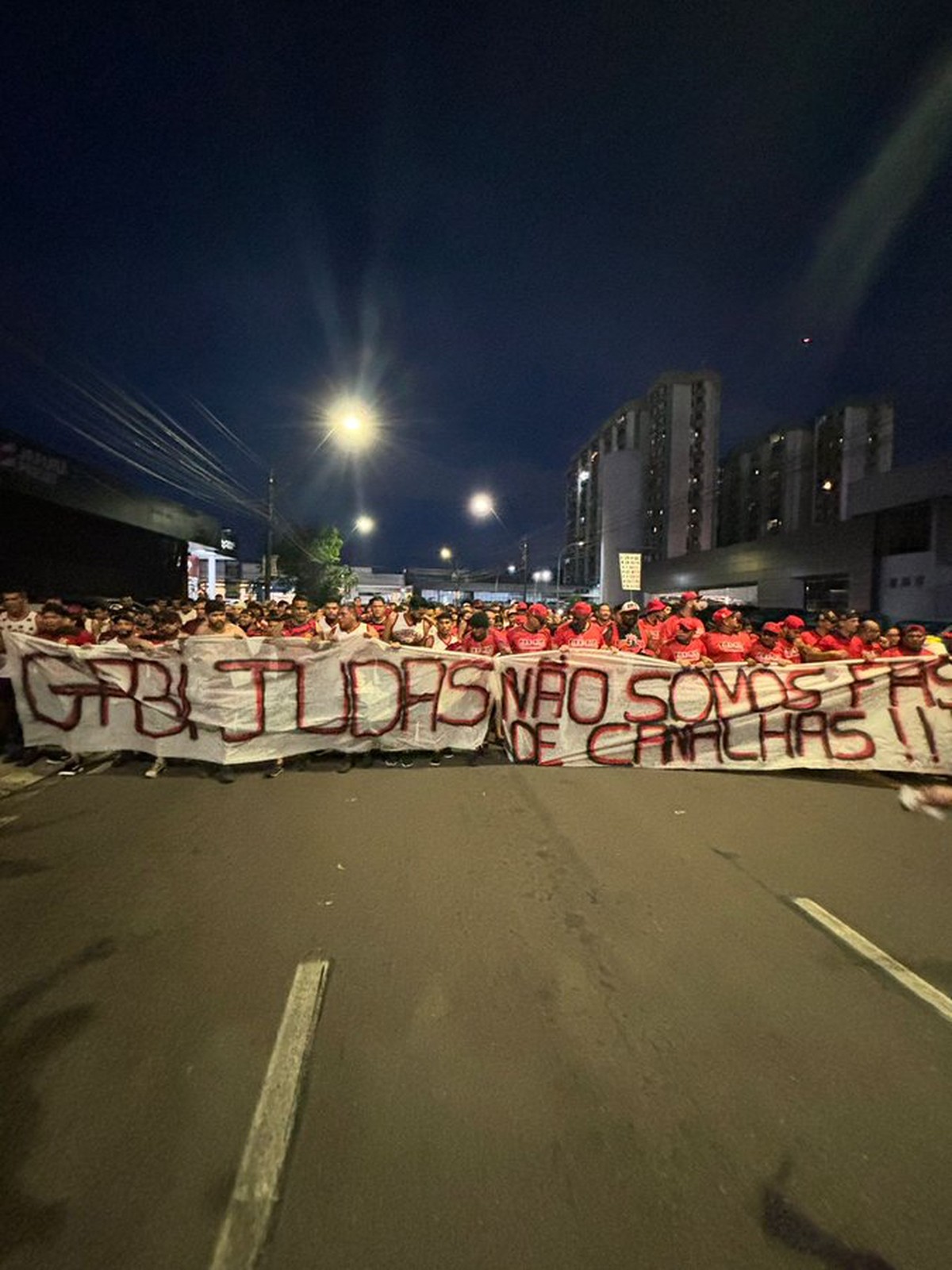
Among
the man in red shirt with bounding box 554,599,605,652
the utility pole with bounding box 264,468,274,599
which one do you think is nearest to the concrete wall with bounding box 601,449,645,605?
the utility pole with bounding box 264,468,274,599

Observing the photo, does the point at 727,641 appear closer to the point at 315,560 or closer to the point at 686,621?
the point at 686,621

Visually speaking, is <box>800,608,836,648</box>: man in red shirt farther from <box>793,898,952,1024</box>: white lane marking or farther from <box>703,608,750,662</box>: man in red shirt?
<box>793,898,952,1024</box>: white lane marking

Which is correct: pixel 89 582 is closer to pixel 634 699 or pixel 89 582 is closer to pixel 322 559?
pixel 634 699

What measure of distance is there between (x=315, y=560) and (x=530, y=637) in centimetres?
4165

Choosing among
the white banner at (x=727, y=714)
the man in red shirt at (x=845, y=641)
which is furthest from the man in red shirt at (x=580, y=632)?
the man in red shirt at (x=845, y=641)

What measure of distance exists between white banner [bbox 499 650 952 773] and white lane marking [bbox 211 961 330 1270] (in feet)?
15.1

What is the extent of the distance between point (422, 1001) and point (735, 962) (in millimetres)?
1525

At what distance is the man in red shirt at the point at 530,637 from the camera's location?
27.9 feet

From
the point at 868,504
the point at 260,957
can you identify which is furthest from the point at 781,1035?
the point at 868,504

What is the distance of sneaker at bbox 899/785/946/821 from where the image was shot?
5586 millimetres

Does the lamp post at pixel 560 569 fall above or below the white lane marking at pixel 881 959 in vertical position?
above

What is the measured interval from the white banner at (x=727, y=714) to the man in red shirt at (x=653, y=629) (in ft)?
3.99

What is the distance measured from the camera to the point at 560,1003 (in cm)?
285

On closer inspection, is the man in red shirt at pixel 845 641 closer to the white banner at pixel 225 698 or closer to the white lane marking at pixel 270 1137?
the white banner at pixel 225 698
